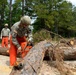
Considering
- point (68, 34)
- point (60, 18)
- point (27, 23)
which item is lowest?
point (68, 34)

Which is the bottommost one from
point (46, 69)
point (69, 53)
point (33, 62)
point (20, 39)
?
point (46, 69)

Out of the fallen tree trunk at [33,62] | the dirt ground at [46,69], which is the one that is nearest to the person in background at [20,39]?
the fallen tree trunk at [33,62]

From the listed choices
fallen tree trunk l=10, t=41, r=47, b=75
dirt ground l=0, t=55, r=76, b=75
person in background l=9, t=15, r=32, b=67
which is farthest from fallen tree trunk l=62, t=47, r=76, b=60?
person in background l=9, t=15, r=32, b=67

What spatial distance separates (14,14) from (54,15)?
697 cm

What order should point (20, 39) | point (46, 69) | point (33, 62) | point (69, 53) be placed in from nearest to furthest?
point (33, 62) < point (46, 69) < point (20, 39) < point (69, 53)

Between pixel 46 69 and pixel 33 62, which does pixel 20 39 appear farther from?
pixel 33 62

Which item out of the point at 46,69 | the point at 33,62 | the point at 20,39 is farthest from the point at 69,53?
the point at 33,62

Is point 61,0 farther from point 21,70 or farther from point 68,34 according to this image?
point 21,70

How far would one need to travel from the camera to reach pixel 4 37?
14.6 meters

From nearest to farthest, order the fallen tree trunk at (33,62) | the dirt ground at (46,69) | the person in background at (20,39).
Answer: the fallen tree trunk at (33,62)
the dirt ground at (46,69)
the person in background at (20,39)

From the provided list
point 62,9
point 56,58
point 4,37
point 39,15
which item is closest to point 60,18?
point 62,9

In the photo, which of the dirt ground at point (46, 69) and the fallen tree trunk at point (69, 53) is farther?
the fallen tree trunk at point (69, 53)

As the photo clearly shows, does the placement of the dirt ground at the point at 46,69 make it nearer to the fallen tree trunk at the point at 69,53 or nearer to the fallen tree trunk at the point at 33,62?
the fallen tree trunk at the point at 33,62

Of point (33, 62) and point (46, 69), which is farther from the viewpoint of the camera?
point (46, 69)
